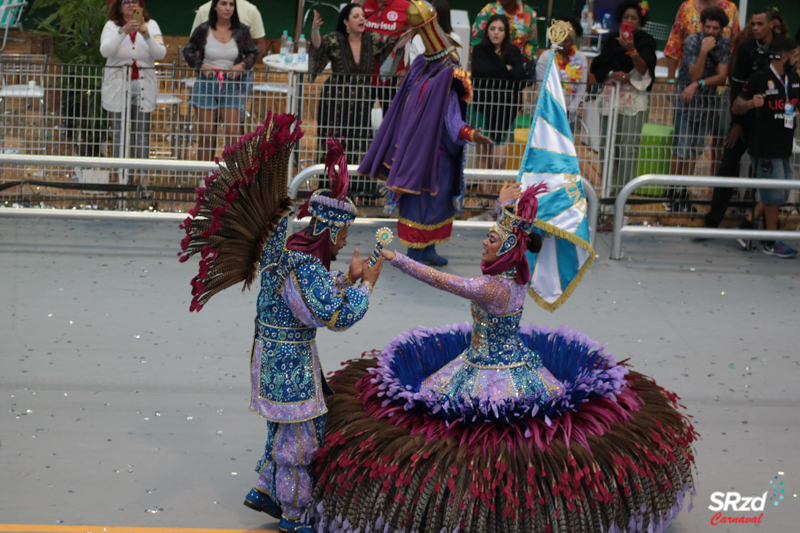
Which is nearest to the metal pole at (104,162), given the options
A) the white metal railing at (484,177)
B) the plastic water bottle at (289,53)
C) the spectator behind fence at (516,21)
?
the white metal railing at (484,177)

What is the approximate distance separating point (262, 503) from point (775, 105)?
18.2 feet

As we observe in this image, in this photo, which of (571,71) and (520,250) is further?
(571,71)

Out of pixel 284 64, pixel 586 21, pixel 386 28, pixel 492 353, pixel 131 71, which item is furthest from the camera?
pixel 586 21

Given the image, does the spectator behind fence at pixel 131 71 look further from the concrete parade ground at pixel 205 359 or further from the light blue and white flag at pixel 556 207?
the light blue and white flag at pixel 556 207

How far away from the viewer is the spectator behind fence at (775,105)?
296 inches

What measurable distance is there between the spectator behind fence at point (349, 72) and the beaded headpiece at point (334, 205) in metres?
4.40

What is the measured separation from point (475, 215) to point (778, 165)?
248cm

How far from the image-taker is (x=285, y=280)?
349 centimetres

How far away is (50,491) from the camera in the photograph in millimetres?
3984

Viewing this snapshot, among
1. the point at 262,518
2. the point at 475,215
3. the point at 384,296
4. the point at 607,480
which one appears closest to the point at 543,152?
the point at 607,480

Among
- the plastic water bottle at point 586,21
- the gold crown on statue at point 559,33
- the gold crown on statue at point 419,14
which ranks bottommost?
the gold crown on statue at point 559,33

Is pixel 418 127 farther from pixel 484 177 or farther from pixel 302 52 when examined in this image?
pixel 302 52

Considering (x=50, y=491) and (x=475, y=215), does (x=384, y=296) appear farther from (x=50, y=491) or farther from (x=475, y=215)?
(x=50, y=491)

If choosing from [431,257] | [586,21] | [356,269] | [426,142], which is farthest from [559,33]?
[586,21]
